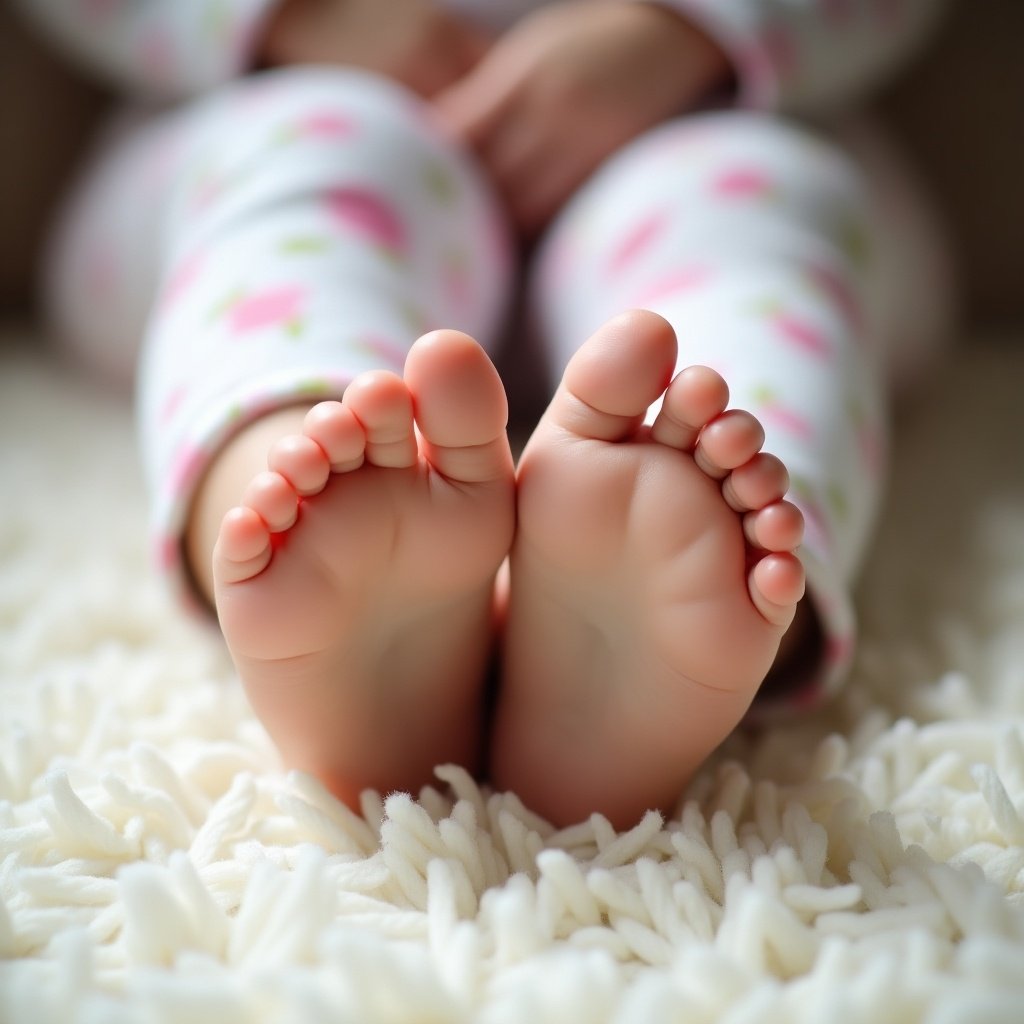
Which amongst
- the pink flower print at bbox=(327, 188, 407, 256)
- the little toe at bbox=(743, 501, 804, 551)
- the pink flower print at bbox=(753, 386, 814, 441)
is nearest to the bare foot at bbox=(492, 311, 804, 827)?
the little toe at bbox=(743, 501, 804, 551)

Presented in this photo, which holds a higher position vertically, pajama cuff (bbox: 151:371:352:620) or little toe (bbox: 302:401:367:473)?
little toe (bbox: 302:401:367:473)

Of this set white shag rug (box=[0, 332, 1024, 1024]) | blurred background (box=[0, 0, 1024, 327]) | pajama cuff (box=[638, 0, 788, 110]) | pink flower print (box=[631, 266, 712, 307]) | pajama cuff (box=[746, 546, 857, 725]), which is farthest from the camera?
blurred background (box=[0, 0, 1024, 327])

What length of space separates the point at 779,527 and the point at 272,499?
6.8 inches

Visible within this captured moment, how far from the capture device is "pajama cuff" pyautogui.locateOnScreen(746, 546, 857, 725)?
477mm

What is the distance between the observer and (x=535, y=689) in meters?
0.46

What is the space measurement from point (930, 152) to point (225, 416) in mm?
803

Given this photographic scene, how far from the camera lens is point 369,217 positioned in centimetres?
62

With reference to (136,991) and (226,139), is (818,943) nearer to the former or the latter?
(136,991)

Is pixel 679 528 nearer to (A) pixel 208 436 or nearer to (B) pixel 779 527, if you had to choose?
(B) pixel 779 527

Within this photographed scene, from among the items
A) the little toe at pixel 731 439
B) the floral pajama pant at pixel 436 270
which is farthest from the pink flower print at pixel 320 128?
the little toe at pixel 731 439

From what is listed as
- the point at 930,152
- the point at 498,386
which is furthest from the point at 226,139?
the point at 930,152

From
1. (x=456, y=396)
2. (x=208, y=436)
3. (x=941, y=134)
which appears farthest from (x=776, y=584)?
(x=941, y=134)

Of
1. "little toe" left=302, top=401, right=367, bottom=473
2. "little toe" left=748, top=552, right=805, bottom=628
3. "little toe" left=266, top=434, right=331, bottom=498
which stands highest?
"little toe" left=302, top=401, right=367, bottom=473

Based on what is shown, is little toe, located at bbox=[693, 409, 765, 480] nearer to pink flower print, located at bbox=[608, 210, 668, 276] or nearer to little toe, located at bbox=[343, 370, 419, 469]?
little toe, located at bbox=[343, 370, 419, 469]
